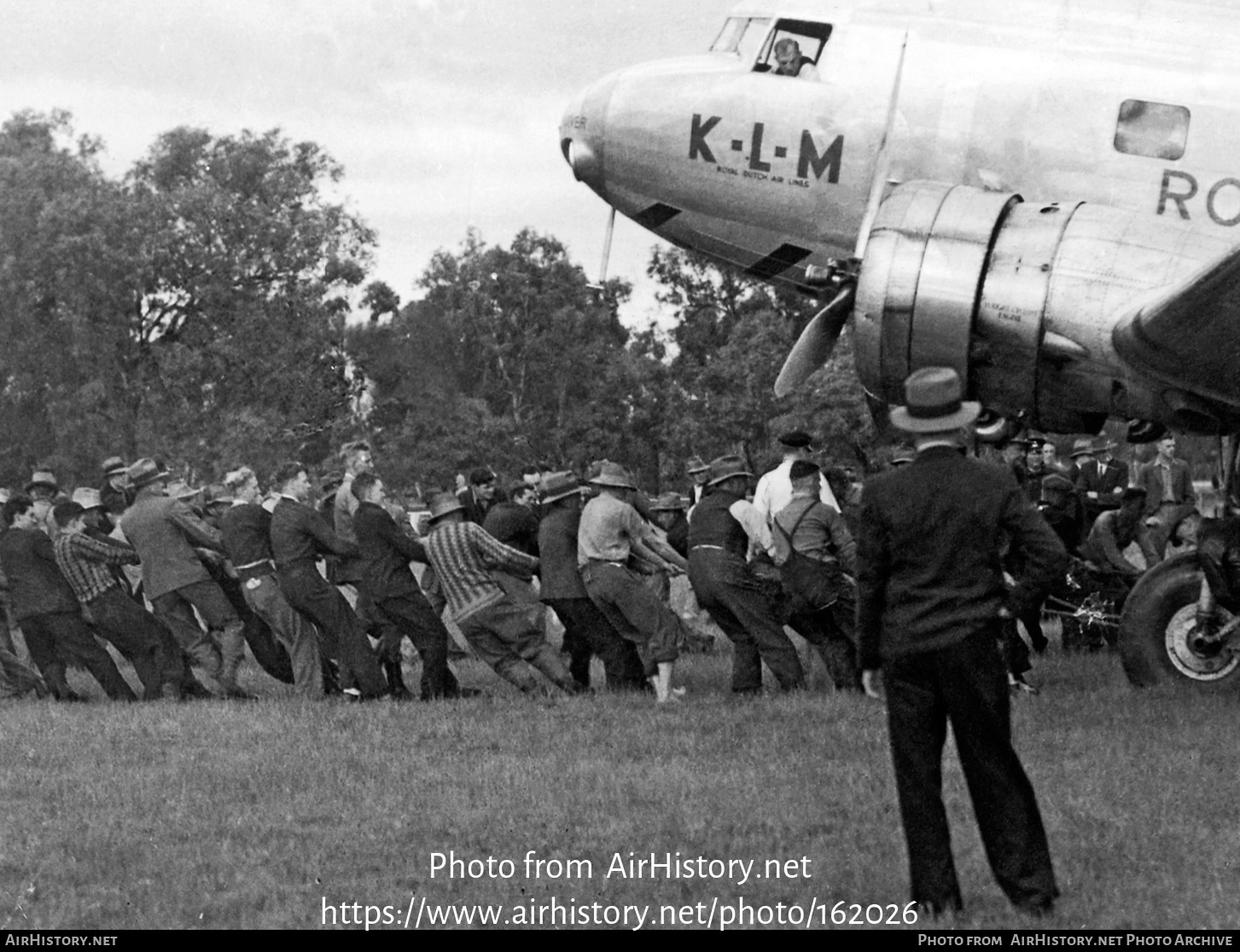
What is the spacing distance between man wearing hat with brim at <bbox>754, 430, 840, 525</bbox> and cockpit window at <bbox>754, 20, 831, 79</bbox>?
9.23 feet

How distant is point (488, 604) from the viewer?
44.6 feet

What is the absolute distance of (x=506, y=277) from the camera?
155 feet

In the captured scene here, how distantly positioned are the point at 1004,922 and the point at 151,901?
3851 mm

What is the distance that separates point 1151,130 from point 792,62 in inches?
108

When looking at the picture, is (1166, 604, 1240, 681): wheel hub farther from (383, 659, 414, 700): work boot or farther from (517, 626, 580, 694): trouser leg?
(383, 659, 414, 700): work boot

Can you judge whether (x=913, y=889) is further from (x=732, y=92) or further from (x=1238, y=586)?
(x=732, y=92)

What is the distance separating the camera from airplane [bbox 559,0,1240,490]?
433 inches

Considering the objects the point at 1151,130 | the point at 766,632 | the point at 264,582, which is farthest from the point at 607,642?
the point at 1151,130

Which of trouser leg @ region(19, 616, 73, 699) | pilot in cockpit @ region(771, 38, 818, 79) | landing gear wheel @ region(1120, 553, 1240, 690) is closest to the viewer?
landing gear wheel @ region(1120, 553, 1240, 690)

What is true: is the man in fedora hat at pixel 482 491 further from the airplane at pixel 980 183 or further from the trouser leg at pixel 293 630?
the airplane at pixel 980 183

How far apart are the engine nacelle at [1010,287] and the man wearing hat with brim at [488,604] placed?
376cm

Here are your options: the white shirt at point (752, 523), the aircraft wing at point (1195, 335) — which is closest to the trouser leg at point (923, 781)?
the aircraft wing at point (1195, 335)

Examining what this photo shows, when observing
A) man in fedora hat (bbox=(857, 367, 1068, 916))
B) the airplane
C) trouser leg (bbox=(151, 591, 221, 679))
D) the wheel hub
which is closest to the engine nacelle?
the airplane

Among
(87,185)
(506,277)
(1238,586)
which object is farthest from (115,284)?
(1238,586)
